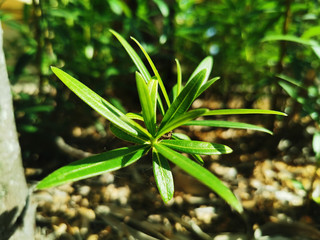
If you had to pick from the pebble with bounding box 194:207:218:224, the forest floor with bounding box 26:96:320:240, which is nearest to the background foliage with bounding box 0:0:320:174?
the forest floor with bounding box 26:96:320:240

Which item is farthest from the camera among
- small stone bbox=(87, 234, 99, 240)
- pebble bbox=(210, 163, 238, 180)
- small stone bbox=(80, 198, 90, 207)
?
pebble bbox=(210, 163, 238, 180)

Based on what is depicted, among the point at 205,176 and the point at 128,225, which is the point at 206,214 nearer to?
the point at 128,225

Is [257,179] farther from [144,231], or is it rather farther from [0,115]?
[0,115]

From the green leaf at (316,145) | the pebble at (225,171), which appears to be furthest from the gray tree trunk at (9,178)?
the green leaf at (316,145)

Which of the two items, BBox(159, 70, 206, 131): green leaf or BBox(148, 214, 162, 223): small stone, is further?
BBox(148, 214, 162, 223): small stone

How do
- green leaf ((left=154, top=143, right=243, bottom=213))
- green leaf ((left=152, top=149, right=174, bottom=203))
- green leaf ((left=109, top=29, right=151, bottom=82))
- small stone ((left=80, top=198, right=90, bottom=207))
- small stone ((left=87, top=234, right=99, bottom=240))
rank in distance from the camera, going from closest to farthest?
green leaf ((left=154, top=143, right=243, bottom=213)) < green leaf ((left=152, top=149, right=174, bottom=203)) < green leaf ((left=109, top=29, right=151, bottom=82)) < small stone ((left=87, top=234, right=99, bottom=240)) < small stone ((left=80, top=198, right=90, bottom=207))

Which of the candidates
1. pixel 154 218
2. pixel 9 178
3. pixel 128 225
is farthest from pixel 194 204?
pixel 9 178

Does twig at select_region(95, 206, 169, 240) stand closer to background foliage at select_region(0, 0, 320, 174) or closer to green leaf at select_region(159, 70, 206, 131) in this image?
background foliage at select_region(0, 0, 320, 174)
